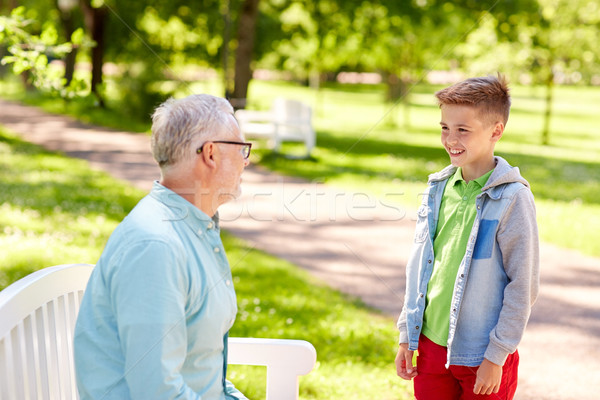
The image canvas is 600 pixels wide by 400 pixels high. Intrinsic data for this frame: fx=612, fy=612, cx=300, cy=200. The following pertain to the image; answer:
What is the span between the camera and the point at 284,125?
40.2 ft

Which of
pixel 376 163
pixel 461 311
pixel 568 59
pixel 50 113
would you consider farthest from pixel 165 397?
pixel 50 113

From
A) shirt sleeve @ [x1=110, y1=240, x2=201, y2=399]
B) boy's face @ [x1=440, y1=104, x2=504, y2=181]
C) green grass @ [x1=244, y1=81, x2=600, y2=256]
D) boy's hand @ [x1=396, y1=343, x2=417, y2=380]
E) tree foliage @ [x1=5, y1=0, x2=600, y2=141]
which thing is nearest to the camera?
shirt sleeve @ [x1=110, y1=240, x2=201, y2=399]

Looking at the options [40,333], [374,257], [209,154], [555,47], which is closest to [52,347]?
[40,333]

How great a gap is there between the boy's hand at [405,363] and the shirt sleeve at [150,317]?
107 cm

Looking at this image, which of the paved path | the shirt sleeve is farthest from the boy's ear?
the paved path

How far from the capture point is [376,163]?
39.9ft

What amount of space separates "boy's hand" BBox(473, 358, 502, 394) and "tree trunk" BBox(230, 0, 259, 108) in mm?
12613

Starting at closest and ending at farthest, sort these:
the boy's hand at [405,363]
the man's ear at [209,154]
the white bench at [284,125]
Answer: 1. the man's ear at [209,154]
2. the boy's hand at [405,363]
3. the white bench at [284,125]

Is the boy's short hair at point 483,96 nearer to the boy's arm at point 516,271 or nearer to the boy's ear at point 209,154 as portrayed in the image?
the boy's arm at point 516,271

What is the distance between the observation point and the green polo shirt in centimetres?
227

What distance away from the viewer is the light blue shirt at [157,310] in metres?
1.60

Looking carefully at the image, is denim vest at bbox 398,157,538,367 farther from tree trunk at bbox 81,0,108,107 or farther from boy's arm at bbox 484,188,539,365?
tree trunk at bbox 81,0,108,107

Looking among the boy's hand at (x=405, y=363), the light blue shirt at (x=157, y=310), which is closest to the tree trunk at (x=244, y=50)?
the boy's hand at (x=405, y=363)

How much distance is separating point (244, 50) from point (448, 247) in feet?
42.5
